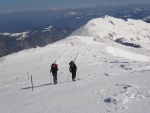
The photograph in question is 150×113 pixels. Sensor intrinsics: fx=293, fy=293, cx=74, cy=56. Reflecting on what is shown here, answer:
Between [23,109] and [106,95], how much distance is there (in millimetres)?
4276

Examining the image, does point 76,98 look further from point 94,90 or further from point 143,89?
point 143,89

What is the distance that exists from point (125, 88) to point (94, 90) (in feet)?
5.80

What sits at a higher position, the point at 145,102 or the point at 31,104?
the point at 145,102

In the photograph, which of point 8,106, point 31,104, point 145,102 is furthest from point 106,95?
point 8,106

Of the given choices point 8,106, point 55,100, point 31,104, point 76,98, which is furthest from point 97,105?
point 8,106

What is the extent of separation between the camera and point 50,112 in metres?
13.3

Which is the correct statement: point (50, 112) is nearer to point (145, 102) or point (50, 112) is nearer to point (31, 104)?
point (31, 104)

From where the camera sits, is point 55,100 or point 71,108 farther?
point 55,100

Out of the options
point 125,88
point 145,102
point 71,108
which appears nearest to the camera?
point 145,102

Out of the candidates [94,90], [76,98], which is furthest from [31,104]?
[94,90]

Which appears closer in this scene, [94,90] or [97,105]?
[97,105]

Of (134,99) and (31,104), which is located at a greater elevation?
(134,99)

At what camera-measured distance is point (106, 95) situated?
1499 centimetres

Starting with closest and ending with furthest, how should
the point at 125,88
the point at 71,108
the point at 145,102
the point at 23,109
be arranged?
the point at 145,102 < the point at 71,108 < the point at 23,109 < the point at 125,88
